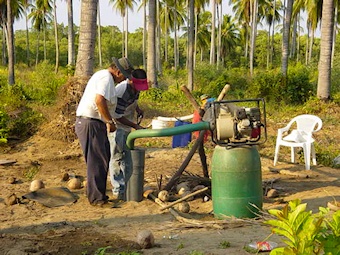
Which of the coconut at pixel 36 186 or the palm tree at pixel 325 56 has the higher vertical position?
the palm tree at pixel 325 56

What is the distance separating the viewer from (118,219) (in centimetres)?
552

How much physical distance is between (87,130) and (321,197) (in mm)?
2977

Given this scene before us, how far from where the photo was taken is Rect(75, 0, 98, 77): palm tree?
10438mm

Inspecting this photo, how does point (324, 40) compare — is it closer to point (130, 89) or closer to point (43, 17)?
point (130, 89)

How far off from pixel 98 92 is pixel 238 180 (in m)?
1.96

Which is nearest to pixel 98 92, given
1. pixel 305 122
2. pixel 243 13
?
pixel 305 122

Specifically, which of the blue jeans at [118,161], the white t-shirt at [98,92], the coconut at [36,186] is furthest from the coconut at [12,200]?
the white t-shirt at [98,92]

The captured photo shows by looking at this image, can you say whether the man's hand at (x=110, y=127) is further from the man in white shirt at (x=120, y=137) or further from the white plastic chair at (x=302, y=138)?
the white plastic chair at (x=302, y=138)

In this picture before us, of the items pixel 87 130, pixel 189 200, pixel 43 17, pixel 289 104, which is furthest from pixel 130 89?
pixel 43 17

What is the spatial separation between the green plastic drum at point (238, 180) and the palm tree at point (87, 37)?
6105 mm

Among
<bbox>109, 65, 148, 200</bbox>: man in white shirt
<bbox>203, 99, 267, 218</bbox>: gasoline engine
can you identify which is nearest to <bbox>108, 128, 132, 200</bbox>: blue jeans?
<bbox>109, 65, 148, 200</bbox>: man in white shirt

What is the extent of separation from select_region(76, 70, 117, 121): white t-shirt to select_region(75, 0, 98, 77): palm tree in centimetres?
471

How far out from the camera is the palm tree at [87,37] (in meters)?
10.4

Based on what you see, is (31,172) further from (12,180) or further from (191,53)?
(191,53)
